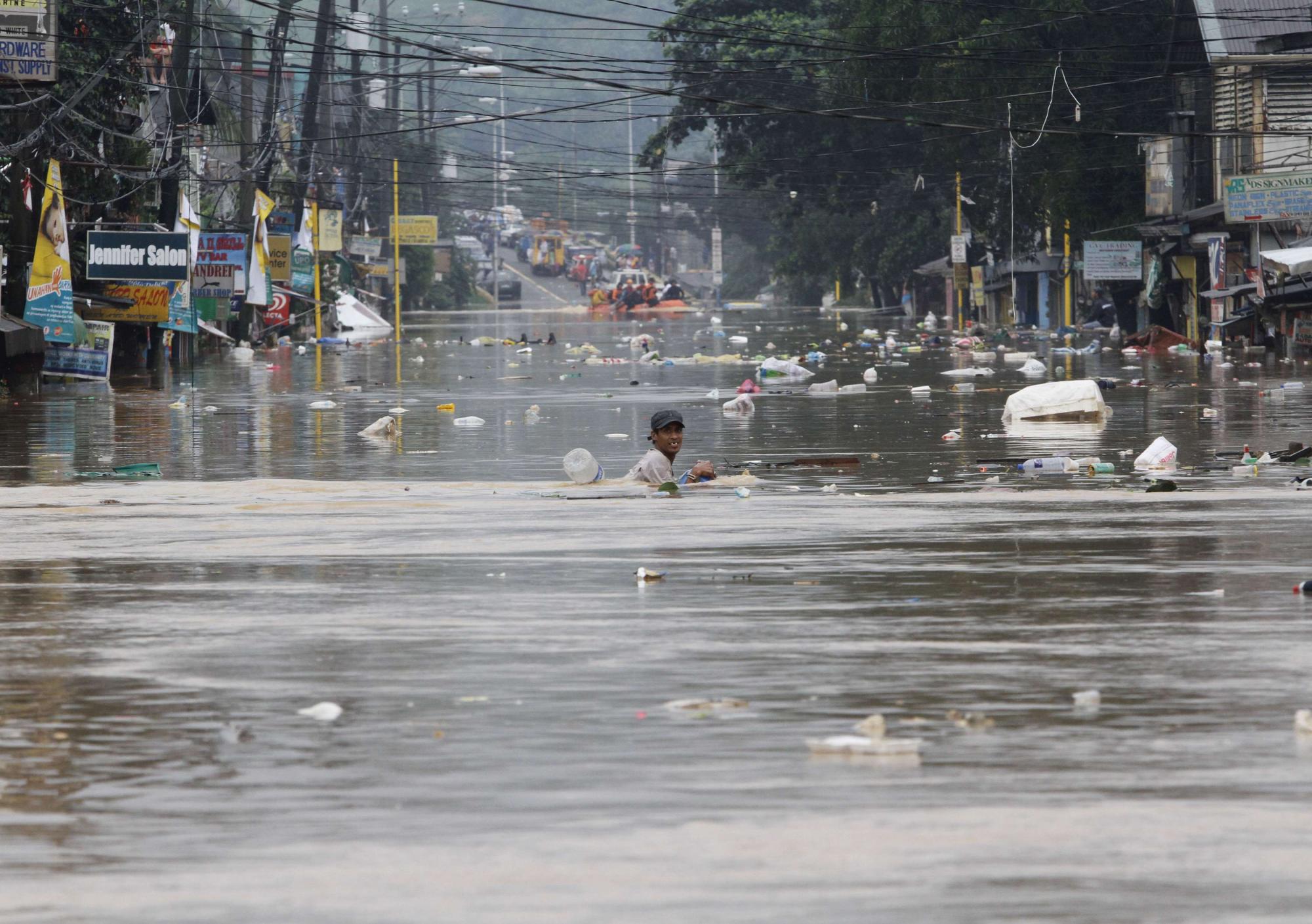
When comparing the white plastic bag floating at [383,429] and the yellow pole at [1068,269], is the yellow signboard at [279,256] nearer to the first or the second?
the yellow pole at [1068,269]

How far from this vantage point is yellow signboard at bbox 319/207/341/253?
67688mm

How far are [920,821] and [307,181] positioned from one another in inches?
Answer: 2314

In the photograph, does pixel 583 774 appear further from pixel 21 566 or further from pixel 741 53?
pixel 741 53

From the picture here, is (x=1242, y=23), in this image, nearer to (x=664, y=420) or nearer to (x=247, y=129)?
(x=247, y=129)

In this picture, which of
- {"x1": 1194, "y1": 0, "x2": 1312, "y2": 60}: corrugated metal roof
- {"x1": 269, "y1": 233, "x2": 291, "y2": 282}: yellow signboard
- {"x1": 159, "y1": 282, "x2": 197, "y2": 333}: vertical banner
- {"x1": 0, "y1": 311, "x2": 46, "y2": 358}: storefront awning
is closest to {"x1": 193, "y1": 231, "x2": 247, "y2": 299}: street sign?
{"x1": 159, "y1": 282, "x2": 197, "y2": 333}: vertical banner

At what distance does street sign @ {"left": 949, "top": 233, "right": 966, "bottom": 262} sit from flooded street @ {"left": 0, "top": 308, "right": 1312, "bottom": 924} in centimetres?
6498

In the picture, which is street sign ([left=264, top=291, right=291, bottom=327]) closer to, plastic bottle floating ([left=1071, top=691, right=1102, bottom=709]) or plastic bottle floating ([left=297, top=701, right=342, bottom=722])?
plastic bottle floating ([left=297, top=701, right=342, bottom=722])

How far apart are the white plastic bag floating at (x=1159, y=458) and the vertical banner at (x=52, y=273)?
67.7ft

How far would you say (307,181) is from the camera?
206 ft

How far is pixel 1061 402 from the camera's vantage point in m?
24.5

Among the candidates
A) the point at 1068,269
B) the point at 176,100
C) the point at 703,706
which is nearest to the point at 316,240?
the point at 1068,269

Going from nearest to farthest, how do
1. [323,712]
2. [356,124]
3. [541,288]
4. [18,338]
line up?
[323,712], [18,338], [356,124], [541,288]

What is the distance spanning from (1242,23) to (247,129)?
81.7 feet

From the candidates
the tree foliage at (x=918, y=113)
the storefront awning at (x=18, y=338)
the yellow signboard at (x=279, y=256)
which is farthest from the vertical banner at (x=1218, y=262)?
the storefront awning at (x=18, y=338)
